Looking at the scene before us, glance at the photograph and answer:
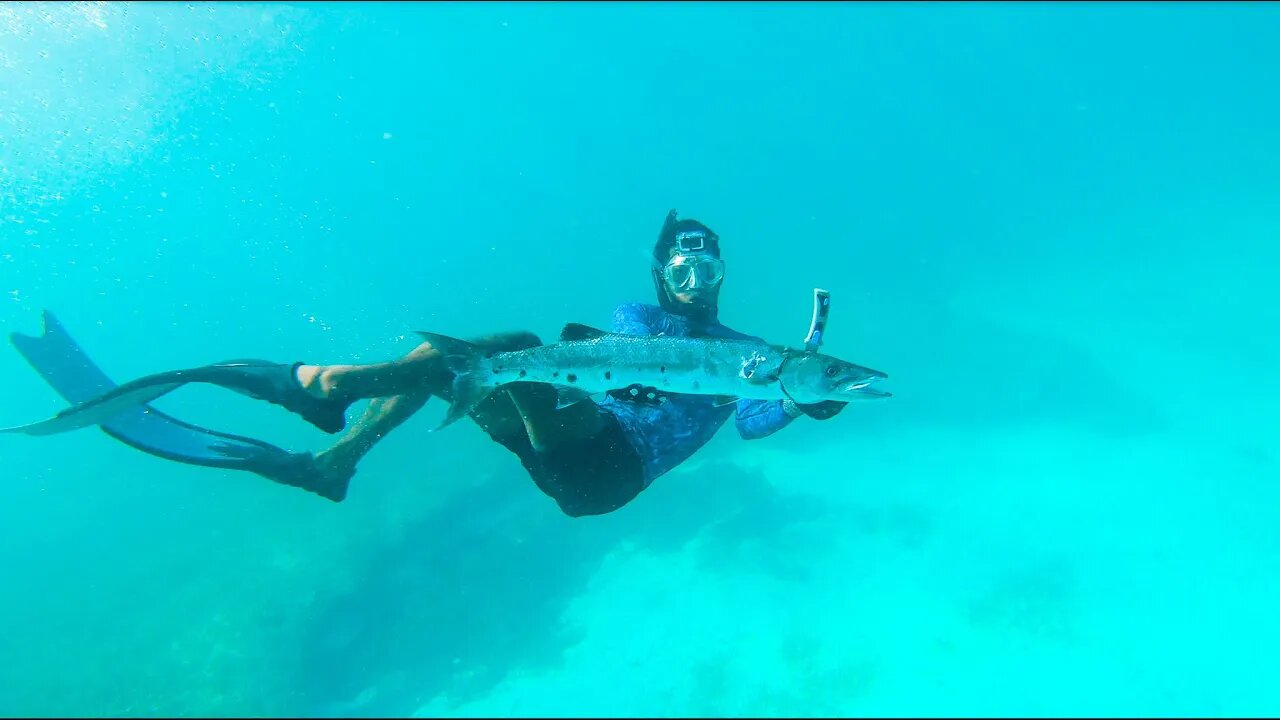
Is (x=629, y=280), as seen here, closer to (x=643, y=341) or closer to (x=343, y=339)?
(x=343, y=339)

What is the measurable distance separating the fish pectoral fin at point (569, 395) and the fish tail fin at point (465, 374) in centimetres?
46

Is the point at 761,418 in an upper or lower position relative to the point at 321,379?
upper

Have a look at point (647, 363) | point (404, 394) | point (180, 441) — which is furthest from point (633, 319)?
point (180, 441)

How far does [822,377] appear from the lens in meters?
3.53

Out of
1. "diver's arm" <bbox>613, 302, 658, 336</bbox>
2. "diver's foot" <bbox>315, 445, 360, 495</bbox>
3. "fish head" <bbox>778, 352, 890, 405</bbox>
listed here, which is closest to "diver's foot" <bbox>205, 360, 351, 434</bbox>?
"diver's foot" <bbox>315, 445, 360, 495</bbox>

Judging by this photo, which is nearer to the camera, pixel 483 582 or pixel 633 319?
pixel 633 319

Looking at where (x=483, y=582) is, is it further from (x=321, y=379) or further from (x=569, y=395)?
(x=569, y=395)

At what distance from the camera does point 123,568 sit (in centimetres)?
2473

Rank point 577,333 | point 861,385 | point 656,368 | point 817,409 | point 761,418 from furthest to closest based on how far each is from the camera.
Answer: point 761,418, point 817,409, point 577,333, point 656,368, point 861,385

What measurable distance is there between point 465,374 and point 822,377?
2.32 metres

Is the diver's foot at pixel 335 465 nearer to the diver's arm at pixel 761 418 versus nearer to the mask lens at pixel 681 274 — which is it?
the mask lens at pixel 681 274

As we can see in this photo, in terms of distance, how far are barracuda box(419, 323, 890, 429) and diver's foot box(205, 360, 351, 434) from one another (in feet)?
3.45

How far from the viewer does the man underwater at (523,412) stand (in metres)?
4.17

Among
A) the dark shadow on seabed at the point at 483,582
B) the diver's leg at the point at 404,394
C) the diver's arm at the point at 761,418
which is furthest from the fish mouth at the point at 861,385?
the dark shadow on seabed at the point at 483,582
